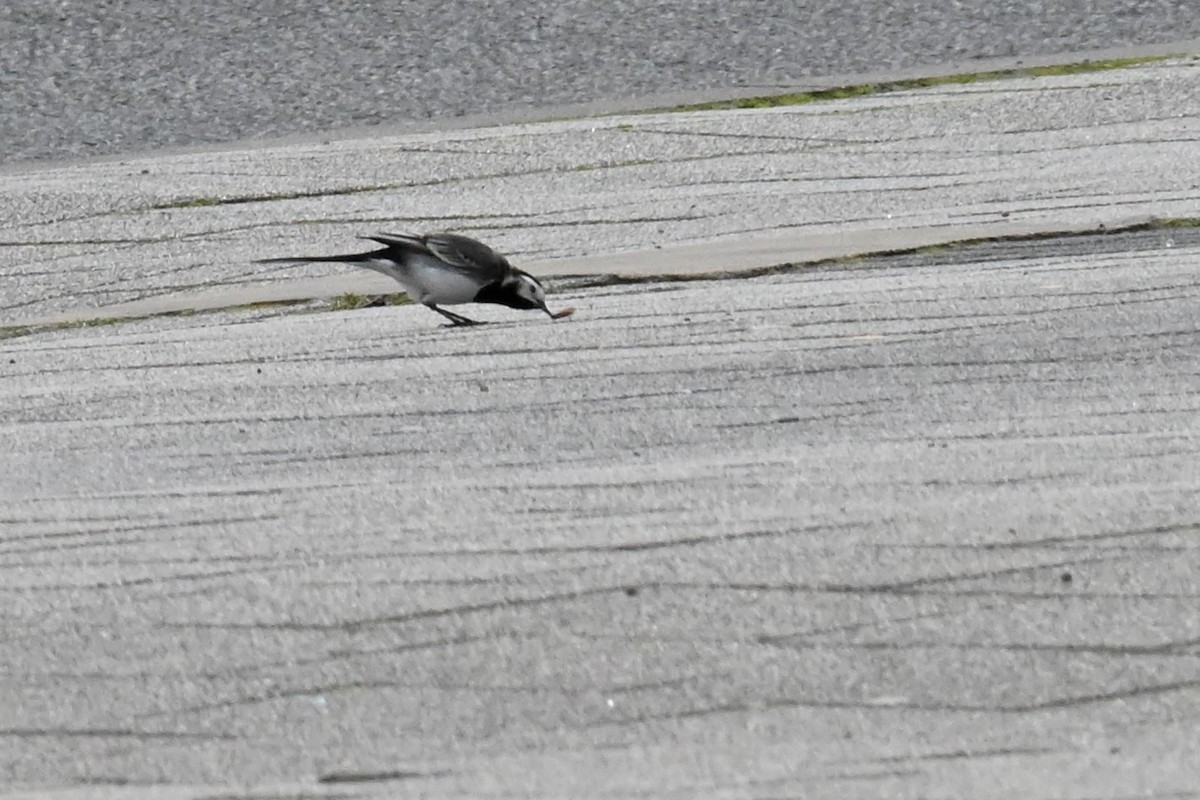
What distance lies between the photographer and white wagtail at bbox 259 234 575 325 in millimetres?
7980

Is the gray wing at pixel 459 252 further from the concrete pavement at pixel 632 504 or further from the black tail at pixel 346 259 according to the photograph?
the concrete pavement at pixel 632 504

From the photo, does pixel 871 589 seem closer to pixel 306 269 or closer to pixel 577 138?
pixel 306 269

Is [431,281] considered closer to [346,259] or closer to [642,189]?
[346,259]

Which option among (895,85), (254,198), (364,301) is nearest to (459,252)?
(364,301)

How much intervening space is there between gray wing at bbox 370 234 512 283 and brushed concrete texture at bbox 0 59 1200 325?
0.92m

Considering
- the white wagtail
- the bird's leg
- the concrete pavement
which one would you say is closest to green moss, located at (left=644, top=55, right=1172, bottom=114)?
the concrete pavement

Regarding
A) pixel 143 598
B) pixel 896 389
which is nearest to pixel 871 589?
pixel 143 598

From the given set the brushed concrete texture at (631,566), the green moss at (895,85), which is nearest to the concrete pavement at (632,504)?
the brushed concrete texture at (631,566)

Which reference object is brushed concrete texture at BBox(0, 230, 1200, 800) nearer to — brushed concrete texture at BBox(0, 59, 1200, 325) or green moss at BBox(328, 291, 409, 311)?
green moss at BBox(328, 291, 409, 311)

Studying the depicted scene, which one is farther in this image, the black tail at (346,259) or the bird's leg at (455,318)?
the bird's leg at (455,318)

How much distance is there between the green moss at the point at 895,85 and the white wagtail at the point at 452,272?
3.08 metres

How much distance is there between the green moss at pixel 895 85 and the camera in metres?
11.1

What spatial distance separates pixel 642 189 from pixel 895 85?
1.89 m

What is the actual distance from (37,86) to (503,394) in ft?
19.9
